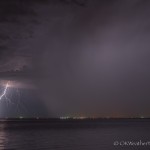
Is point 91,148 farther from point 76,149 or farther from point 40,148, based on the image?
point 40,148

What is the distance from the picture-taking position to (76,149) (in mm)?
52062

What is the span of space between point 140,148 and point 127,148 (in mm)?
2036

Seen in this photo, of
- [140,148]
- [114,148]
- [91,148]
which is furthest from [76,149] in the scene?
[140,148]

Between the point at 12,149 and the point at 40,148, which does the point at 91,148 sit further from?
the point at 12,149

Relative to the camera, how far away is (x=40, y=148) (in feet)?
178

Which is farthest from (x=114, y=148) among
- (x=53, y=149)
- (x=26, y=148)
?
(x=26, y=148)

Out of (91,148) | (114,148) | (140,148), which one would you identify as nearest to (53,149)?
(91,148)

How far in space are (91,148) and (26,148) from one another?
10.7m

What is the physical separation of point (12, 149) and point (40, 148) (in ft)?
15.0

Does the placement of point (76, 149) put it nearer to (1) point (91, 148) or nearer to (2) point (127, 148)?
(1) point (91, 148)

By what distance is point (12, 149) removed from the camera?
52.8 meters

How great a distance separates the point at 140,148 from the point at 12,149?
20401mm

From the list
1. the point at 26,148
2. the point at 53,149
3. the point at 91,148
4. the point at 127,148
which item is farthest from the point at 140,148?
the point at 26,148

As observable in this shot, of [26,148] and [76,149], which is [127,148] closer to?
[76,149]
